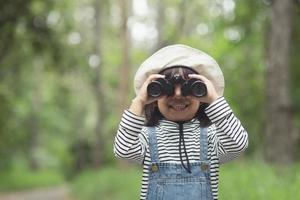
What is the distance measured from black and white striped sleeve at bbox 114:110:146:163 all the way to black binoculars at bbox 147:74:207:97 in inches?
7.0

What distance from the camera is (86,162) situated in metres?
41.8

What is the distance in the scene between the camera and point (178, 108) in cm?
379

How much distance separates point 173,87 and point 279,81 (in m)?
6.84

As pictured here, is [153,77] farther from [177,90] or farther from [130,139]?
[130,139]

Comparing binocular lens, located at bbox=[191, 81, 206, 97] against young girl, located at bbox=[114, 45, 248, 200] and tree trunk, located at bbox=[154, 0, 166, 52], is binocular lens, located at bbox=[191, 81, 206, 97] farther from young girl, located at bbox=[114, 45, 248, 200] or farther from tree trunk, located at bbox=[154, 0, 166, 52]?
tree trunk, located at bbox=[154, 0, 166, 52]

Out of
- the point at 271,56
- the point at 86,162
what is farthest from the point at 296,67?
the point at 86,162

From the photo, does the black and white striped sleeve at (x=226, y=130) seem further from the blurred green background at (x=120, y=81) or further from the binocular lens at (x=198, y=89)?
the blurred green background at (x=120, y=81)

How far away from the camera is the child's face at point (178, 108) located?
3.76m

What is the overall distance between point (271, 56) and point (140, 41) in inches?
1331

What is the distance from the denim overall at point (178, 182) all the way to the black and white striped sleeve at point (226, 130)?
0.14 metres

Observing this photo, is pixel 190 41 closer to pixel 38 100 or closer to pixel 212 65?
pixel 38 100

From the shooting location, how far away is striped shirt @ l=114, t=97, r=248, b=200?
3.68 meters

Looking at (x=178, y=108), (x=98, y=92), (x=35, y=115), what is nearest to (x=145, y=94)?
(x=178, y=108)

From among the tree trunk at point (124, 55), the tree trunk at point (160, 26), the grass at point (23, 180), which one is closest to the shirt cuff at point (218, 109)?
the tree trunk at point (124, 55)
